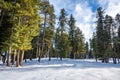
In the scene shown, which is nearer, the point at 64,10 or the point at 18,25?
the point at 18,25

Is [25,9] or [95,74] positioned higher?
[25,9]

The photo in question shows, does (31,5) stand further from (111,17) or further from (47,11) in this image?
(111,17)

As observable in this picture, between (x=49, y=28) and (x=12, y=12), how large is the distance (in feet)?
68.2

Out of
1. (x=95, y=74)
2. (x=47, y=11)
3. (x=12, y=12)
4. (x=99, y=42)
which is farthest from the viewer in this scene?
(x=99, y=42)

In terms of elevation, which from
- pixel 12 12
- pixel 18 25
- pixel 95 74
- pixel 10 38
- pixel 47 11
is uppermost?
pixel 47 11

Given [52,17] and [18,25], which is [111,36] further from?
[18,25]

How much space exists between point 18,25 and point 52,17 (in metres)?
20.8

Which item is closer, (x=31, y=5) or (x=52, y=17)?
(x=31, y=5)

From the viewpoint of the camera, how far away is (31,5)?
27.2 meters

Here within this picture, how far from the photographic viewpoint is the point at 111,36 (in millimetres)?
55438

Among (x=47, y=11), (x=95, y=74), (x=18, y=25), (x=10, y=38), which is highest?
(x=47, y=11)

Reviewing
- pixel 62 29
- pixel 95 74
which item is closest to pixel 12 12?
pixel 95 74

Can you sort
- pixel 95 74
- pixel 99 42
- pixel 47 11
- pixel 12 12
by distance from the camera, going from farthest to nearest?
pixel 99 42 < pixel 47 11 < pixel 12 12 < pixel 95 74

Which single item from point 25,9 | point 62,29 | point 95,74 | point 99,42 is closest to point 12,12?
point 25,9
